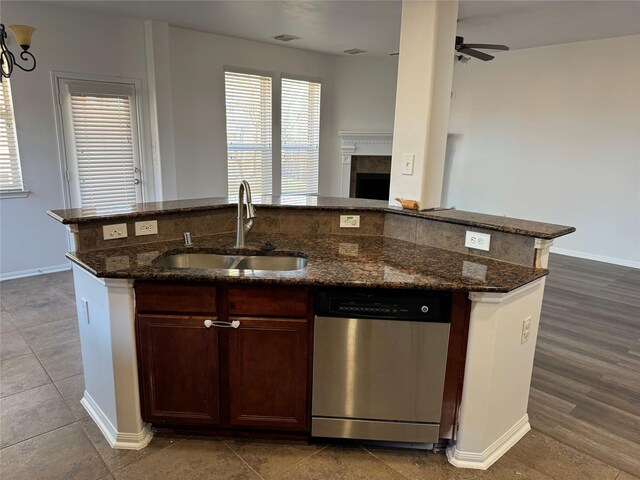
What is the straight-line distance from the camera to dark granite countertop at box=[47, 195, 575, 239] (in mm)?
2152

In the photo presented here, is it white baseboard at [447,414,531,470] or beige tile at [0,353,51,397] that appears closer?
white baseboard at [447,414,531,470]

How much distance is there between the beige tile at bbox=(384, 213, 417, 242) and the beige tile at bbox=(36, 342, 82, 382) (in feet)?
7.43

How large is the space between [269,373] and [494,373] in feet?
3.52

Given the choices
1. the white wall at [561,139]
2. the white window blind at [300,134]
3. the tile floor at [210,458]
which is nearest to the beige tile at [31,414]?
the tile floor at [210,458]

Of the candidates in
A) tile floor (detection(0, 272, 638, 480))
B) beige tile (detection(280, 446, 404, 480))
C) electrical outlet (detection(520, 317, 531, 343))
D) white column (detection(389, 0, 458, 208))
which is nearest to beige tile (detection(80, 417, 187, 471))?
tile floor (detection(0, 272, 638, 480))

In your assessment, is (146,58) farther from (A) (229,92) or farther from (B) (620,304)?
(B) (620,304)

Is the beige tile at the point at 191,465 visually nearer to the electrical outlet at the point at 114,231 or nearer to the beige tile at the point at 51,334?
the electrical outlet at the point at 114,231

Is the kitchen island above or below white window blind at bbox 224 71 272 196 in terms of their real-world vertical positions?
below

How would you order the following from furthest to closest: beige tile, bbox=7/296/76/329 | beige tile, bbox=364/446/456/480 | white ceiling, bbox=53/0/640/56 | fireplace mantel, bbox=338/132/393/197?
fireplace mantel, bbox=338/132/393/197
white ceiling, bbox=53/0/640/56
beige tile, bbox=7/296/76/329
beige tile, bbox=364/446/456/480

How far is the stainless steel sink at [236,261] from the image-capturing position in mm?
2412

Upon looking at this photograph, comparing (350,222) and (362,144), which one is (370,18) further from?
(350,222)

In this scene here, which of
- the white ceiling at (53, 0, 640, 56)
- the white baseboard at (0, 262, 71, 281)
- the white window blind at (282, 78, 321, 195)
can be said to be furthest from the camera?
the white window blind at (282, 78, 321, 195)

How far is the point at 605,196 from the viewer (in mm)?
5688

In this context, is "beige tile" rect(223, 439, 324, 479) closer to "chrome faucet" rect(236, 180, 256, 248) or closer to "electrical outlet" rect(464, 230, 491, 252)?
"chrome faucet" rect(236, 180, 256, 248)
